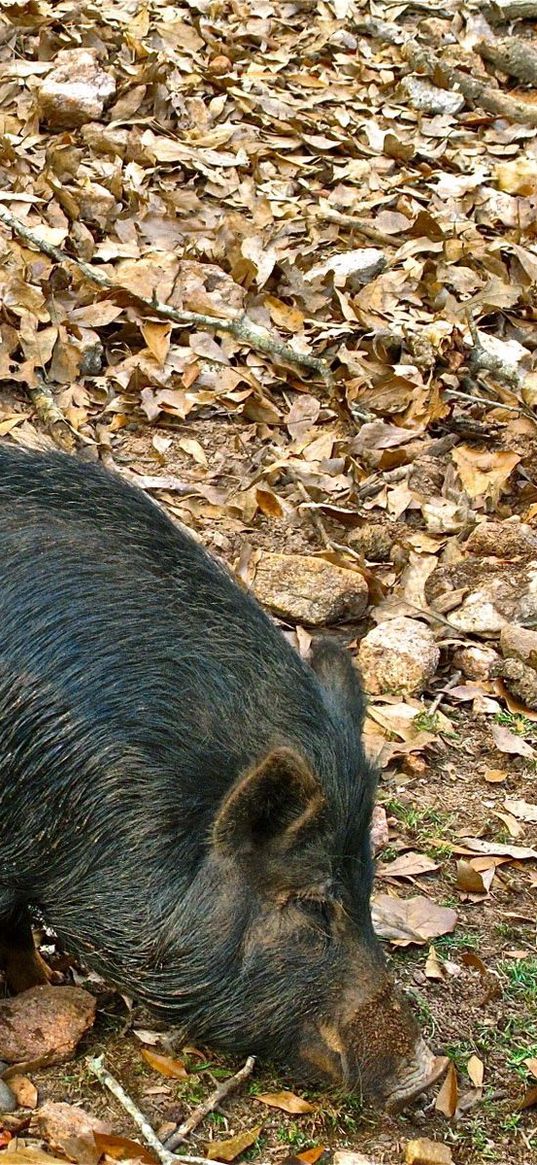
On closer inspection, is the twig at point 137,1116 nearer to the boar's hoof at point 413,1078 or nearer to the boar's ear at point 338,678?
the boar's hoof at point 413,1078

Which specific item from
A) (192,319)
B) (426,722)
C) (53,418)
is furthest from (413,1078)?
(192,319)

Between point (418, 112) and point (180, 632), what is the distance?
21.5ft

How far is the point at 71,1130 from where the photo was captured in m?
3.34

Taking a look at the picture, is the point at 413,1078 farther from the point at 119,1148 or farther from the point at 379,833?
the point at 379,833

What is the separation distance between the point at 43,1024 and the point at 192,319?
157 inches

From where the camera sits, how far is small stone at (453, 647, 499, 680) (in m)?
5.55

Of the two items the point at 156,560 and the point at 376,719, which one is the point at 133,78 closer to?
the point at 376,719

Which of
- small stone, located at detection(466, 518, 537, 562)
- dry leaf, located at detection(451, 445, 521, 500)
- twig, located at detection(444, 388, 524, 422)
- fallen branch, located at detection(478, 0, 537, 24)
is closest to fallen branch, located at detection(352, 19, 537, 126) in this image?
fallen branch, located at detection(478, 0, 537, 24)

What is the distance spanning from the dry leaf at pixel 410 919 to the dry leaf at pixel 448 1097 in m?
0.60

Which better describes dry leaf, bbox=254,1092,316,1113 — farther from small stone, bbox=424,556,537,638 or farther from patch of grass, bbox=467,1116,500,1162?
small stone, bbox=424,556,537,638

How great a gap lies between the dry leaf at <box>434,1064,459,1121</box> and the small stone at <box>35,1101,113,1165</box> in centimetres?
84

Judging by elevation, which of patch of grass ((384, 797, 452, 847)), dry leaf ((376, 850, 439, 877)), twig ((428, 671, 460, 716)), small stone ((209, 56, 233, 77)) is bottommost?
twig ((428, 671, 460, 716))

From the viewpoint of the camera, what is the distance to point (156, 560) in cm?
385

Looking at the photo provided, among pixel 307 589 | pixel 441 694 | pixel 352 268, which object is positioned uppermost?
pixel 352 268
